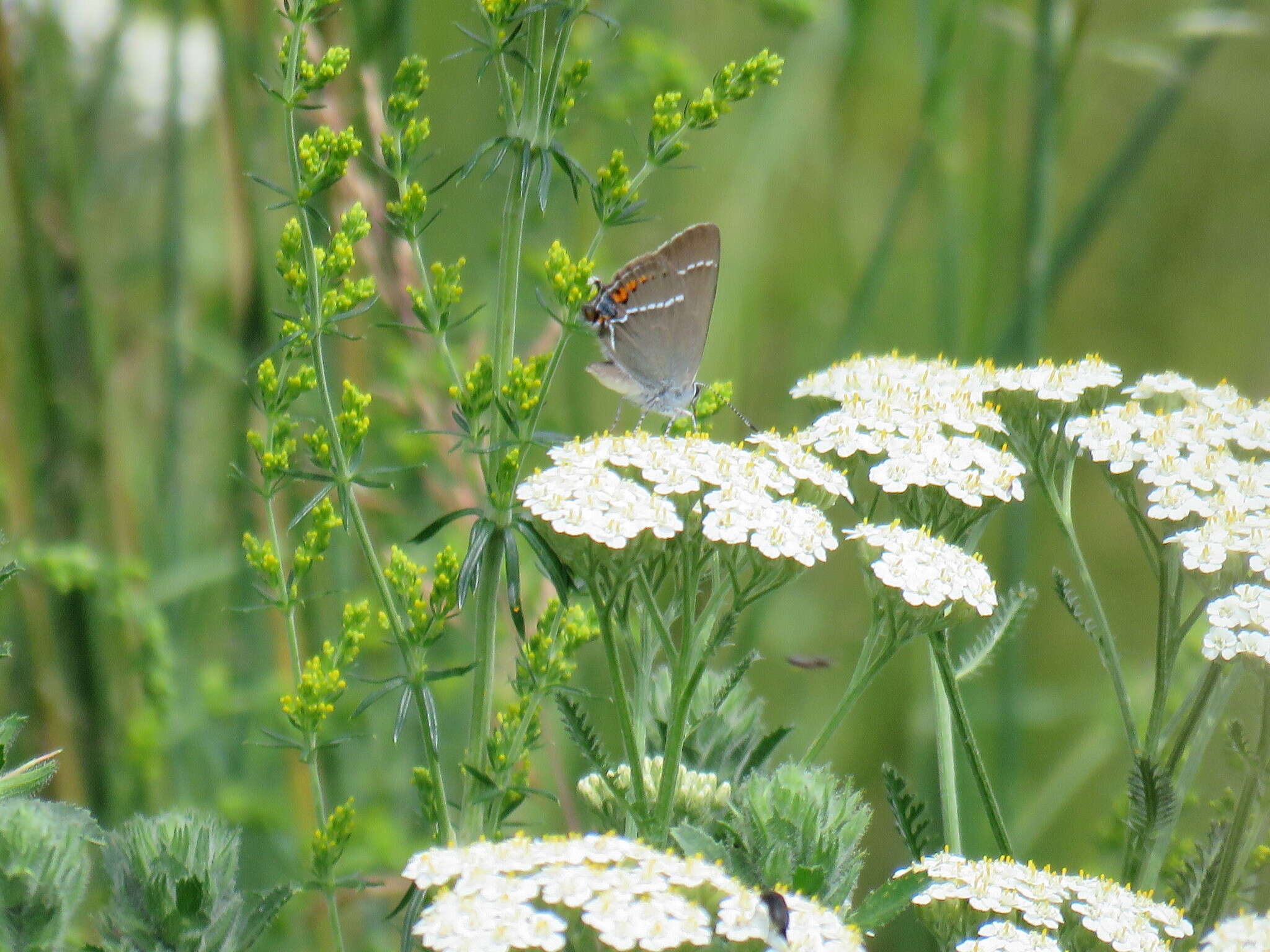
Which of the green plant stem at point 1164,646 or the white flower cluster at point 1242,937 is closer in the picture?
the white flower cluster at point 1242,937

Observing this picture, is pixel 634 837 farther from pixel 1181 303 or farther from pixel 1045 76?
pixel 1181 303

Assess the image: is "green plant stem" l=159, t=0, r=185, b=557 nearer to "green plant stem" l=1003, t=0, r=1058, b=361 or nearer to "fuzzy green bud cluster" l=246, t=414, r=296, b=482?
"fuzzy green bud cluster" l=246, t=414, r=296, b=482

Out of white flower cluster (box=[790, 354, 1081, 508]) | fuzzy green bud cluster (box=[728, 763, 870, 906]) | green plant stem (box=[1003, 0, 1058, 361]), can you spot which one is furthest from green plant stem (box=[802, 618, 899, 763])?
green plant stem (box=[1003, 0, 1058, 361])

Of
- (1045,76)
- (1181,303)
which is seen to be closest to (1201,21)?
(1045,76)

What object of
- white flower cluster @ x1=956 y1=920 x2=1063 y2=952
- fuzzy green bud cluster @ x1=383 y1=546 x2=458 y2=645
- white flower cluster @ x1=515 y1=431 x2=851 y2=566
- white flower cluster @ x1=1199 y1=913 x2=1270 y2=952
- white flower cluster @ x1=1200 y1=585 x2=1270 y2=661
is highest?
white flower cluster @ x1=515 y1=431 x2=851 y2=566

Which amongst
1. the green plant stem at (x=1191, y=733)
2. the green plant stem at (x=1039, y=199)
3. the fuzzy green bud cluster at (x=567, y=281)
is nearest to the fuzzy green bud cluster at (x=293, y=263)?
the fuzzy green bud cluster at (x=567, y=281)

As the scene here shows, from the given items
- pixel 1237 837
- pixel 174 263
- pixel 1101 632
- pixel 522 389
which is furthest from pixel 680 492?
pixel 174 263

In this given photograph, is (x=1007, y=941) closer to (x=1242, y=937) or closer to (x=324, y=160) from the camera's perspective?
(x=1242, y=937)

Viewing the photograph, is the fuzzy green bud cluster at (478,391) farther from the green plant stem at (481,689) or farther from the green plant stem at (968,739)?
the green plant stem at (968,739)
